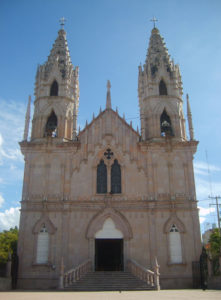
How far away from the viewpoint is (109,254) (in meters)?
27.3

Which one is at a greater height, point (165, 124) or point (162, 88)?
point (162, 88)

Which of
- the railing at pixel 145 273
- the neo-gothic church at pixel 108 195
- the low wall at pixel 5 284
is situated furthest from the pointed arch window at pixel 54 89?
the railing at pixel 145 273

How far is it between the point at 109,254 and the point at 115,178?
6.71 metres

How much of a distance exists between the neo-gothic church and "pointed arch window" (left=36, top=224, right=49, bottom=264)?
79mm

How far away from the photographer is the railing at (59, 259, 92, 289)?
70.4 feet

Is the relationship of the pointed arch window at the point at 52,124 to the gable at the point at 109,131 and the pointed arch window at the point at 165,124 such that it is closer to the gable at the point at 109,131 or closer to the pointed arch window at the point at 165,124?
the gable at the point at 109,131

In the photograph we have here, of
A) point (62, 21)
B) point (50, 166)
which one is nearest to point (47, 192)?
point (50, 166)

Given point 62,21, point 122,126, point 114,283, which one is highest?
point 62,21

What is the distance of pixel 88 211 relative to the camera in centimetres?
2652

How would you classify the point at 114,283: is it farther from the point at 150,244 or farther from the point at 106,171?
the point at 106,171

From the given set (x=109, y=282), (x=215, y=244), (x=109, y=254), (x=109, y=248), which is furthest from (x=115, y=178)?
(x=215, y=244)

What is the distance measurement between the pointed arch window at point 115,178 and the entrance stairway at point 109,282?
23.1 ft

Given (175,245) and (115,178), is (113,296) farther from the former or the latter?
(115,178)

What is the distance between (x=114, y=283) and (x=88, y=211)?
6528mm
